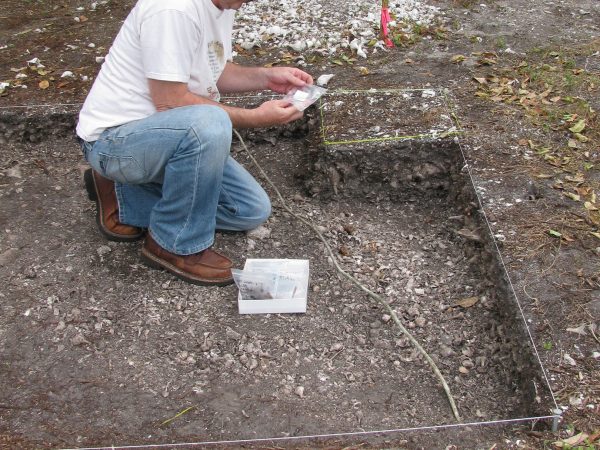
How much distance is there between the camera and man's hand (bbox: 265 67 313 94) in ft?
9.29

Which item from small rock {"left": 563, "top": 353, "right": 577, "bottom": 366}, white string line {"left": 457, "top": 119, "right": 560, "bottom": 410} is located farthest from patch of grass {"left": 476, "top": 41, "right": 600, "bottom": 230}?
small rock {"left": 563, "top": 353, "right": 577, "bottom": 366}

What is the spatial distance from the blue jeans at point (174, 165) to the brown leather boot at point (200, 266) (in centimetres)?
5

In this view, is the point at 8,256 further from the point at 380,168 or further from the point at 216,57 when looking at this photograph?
the point at 380,168

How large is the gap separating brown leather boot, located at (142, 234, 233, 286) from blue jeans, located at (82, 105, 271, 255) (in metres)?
0.05

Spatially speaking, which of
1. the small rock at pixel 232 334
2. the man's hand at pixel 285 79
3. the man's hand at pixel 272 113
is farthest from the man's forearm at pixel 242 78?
the small rock at pixel 232 334

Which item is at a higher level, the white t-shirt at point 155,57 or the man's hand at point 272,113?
the white t-shirt at point 155,57

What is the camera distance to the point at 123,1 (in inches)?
198

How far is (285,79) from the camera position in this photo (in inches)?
112

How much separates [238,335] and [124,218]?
793mm

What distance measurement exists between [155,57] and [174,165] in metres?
0.41

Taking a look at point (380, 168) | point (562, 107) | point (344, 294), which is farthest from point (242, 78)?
point (562, 107)

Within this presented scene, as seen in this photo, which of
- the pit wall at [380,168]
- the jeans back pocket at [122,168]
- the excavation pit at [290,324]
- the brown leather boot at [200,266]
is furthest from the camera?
the pit wall at [380,168]

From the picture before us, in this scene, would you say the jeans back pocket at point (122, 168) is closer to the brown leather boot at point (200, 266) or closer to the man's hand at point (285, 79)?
the brown leather boot at point (200, 266)

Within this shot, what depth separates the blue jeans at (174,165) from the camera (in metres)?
2.36
